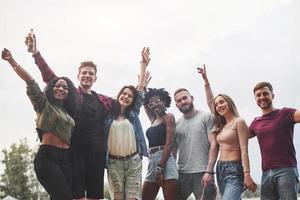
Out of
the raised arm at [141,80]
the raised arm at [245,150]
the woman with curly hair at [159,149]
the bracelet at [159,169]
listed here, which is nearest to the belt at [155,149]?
the woman with curly hair at [159,149]

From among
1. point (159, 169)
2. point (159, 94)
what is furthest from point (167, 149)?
point (159, 94)

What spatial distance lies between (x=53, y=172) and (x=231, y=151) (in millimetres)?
2212

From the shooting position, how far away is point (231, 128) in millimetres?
5160

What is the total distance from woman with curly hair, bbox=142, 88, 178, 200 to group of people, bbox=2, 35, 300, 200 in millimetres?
14

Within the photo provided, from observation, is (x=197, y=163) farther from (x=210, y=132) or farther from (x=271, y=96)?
(x=271, y=96)

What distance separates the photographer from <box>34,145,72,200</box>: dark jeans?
4.74 metres

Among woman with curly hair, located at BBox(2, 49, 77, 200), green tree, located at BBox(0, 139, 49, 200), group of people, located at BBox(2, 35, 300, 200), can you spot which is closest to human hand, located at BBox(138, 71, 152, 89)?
group of people, located at BBox(2, 35, 300, 200)

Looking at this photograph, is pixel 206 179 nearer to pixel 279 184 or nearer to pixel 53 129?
pixel 279 184

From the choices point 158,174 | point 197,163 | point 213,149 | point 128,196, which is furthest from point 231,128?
point 128,196

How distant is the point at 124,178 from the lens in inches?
217

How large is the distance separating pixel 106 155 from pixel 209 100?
5.74 feet

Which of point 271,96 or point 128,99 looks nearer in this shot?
point 271,96

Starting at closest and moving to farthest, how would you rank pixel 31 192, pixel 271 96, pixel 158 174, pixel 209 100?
1. pixel 271 96
2. pixel 158 174
3. pixel 209 100
4. pixel 31 192

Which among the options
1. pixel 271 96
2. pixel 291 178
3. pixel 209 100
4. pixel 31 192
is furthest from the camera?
pixel 31 192
